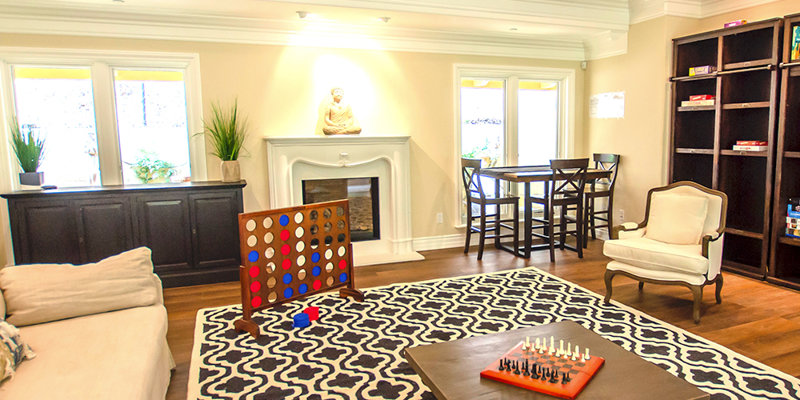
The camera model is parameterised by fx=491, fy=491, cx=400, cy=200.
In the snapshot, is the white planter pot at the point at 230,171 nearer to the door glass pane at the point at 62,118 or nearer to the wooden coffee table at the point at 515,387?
the door glass pane at the point at 62,118

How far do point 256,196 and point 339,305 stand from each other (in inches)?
70.5

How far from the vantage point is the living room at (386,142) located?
3.35m

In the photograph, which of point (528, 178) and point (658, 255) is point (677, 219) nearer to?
point (658, 255)

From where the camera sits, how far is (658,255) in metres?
3.49

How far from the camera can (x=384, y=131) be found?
5.43m

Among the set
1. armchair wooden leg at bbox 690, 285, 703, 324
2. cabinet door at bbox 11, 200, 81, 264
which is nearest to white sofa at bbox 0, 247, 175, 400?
cabinet door at bbox 11, 200, 81, 264

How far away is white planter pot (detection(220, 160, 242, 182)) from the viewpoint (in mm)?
4605

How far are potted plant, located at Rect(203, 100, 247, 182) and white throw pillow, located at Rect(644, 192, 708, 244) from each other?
3.68 meters

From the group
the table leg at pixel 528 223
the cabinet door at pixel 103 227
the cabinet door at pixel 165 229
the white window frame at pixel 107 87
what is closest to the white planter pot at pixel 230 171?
the white window frame at pixel 107 87

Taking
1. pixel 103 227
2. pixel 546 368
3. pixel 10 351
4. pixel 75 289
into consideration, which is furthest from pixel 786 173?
pixel 103 227

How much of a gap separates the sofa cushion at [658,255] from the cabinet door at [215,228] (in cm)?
322

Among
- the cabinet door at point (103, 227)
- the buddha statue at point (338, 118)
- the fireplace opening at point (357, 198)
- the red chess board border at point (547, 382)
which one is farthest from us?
the fireplace opening at point (357, 198)

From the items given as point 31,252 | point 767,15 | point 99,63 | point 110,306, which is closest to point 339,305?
point 110,306

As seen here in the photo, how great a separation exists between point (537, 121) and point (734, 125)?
2140 mm
